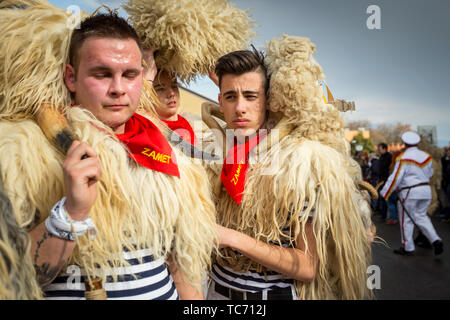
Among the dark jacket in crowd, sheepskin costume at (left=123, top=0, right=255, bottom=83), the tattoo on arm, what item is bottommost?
the dark jacket in crowd

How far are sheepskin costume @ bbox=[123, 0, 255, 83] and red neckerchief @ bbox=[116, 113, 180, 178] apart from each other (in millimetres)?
672

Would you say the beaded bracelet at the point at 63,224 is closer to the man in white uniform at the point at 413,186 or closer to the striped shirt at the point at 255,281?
the striped shirt at the point at 255,281

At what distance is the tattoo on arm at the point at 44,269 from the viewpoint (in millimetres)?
1036

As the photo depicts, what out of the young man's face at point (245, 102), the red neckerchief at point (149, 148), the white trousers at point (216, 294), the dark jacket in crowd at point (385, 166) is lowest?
the dark jacket in crowd at point (385, 166)

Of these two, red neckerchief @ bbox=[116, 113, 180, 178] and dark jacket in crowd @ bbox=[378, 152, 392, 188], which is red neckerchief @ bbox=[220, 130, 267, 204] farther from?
dark jacket in crowd @ bbox=[378, 152, 392, 188]

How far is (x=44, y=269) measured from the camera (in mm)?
1057

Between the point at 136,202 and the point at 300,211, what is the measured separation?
33.1 inches

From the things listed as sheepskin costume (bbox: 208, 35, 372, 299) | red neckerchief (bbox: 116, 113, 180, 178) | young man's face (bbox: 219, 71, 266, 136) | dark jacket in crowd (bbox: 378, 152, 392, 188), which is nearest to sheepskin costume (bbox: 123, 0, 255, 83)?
young man's face (bbox: 219, 71, 266, 136)

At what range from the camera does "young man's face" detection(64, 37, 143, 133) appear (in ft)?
3.97

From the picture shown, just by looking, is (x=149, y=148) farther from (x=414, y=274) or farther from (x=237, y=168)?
(x=414, y=274)

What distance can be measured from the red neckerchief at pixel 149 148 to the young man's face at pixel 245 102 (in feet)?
2.03

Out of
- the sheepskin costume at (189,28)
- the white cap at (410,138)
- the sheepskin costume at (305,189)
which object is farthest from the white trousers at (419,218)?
the sheepskin costume at (189,28)
